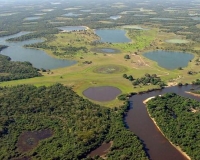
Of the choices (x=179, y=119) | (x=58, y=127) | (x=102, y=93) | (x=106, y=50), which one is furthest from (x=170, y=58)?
(x=58, y=127)

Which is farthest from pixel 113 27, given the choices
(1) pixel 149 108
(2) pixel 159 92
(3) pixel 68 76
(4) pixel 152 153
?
(4) pixel 152 153

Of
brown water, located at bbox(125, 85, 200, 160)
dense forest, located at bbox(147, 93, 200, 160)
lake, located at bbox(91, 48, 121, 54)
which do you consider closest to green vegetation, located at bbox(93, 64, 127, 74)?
lake, located at bbox(91, 48, 121, 54)

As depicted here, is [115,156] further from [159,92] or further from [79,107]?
[159,92]

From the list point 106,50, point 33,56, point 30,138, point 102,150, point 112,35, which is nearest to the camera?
point 102,150

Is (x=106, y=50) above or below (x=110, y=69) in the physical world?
below

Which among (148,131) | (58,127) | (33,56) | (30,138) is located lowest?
(33,56)

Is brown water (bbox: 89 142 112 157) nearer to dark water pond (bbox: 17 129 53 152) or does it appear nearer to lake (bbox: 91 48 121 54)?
dark water pond (bbox: 17 129 53 152)

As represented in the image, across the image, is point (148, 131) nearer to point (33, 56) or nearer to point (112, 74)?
point (112, 74)
